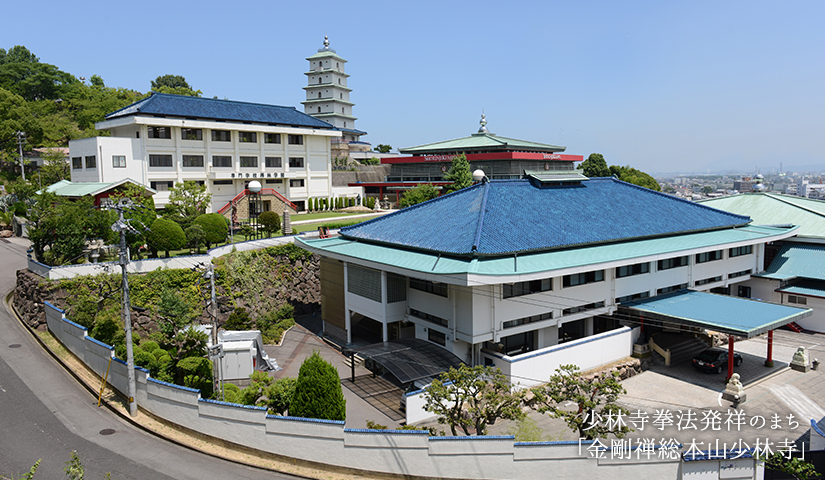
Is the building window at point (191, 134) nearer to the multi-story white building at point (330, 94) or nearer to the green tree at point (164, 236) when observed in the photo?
the green tree at point (164, 236)

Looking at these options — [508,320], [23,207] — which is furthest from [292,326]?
[23,207]

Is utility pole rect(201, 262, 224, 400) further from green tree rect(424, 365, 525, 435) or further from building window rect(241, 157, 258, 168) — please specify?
building window rect(241, 157, 258, 168)

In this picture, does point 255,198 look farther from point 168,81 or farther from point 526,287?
point 168,81

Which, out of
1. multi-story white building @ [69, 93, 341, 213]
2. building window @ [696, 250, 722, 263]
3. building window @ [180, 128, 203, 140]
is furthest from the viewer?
building window @ [180, 128, 203, 140]

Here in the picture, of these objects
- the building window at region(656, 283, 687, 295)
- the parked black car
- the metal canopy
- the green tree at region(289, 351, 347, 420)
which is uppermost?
the building window at region(656, 283, 687, 295)

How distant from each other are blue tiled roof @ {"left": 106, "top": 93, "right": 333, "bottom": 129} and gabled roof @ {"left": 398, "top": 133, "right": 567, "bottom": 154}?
70.7 feet

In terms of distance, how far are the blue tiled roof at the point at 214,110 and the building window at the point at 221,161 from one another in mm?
4323

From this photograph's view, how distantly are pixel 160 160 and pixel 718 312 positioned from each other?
174 feet

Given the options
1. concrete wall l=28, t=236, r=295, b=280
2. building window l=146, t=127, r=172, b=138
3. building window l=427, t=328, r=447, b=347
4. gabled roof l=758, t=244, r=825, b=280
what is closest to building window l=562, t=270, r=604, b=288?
building window l=427, t=328, r=447, b=347

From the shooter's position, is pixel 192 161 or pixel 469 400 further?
pixel 192 161

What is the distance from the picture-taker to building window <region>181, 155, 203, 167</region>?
197 feet

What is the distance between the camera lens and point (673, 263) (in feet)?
121

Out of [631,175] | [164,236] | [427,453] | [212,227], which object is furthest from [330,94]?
Answer: [427,453]

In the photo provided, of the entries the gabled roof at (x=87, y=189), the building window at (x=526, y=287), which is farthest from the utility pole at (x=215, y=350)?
the gabled roof at (x=87, y=189)
